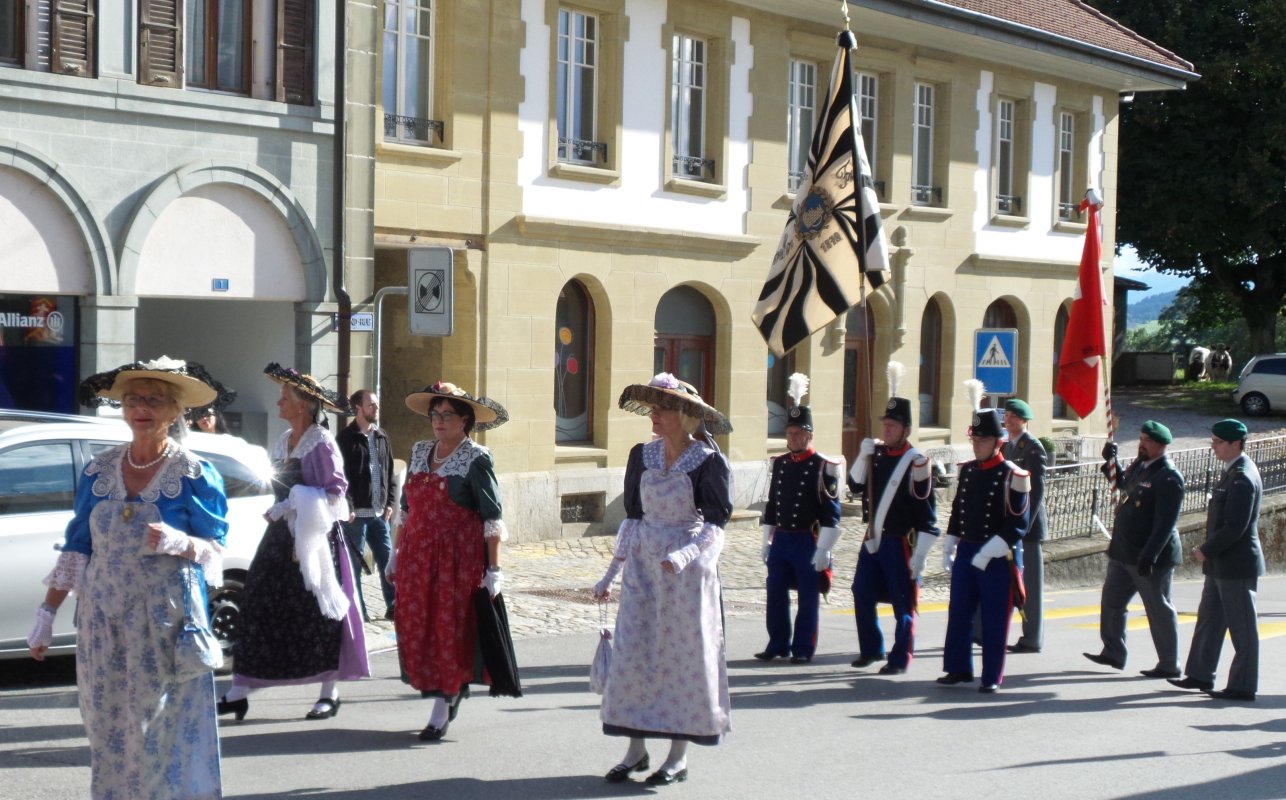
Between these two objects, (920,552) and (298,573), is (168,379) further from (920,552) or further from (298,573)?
(920,552)

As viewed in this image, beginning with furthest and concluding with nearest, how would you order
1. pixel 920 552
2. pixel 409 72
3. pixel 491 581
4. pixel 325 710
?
pixel 409 72 → pixel 920 552 → pixel 325 710 → pixel 491 581

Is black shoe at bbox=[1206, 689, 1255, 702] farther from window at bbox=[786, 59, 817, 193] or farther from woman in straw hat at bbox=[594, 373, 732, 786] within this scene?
window at bbox=[786, 59, 817, 193]

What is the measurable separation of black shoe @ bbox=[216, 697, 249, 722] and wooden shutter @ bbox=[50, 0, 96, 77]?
7962 mm

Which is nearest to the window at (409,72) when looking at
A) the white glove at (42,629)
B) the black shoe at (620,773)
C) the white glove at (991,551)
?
the white glove at (991,551)

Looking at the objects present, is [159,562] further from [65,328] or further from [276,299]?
[276,299]

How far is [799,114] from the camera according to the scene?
75.7 ft

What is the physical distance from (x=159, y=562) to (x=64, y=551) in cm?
44

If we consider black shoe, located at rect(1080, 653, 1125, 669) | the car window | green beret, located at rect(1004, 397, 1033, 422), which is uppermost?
green beret, located at rect(1004, 397, 1033, 422)

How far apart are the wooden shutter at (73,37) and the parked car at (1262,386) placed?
31.8 meters

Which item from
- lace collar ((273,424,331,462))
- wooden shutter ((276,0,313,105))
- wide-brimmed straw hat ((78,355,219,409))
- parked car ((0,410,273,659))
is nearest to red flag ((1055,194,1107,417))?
wooden shutter ((276,0,313,105))

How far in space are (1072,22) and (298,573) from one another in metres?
22.6

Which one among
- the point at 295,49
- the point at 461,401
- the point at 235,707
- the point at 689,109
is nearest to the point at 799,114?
the point at 689,109

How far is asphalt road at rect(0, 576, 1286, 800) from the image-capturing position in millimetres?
7836

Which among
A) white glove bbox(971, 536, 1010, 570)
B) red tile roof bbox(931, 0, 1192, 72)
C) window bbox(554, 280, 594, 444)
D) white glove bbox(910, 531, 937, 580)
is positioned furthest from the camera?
red tile roof bbox(931, 0, 1192, 72)
